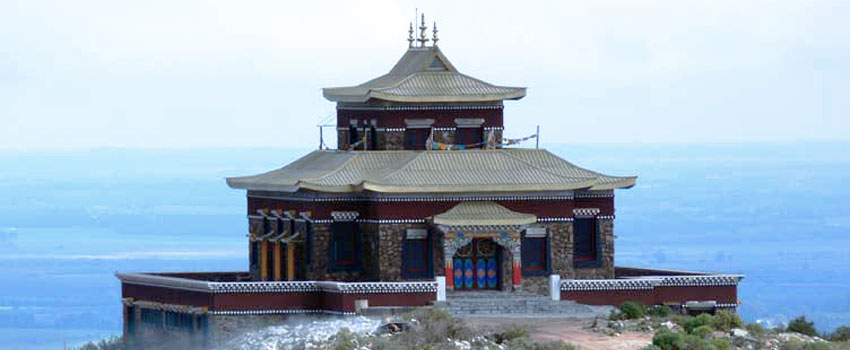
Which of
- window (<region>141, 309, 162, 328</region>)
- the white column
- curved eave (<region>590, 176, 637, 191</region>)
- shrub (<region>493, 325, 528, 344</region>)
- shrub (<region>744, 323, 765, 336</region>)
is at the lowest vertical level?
window (<region>141, 309, 162, 328</region>)

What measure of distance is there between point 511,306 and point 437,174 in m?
4.95

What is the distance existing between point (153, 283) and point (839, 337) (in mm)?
19979

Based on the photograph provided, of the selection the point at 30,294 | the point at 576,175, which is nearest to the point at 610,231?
the point at 576,175

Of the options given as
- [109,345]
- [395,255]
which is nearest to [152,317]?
[109,345]

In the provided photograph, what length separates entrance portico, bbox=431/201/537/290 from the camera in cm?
8606

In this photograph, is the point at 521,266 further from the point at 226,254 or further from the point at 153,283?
the point at 226,254

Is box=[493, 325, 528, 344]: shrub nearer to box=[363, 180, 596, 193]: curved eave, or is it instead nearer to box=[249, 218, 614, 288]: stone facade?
box=[249, 218, 614, 288]: stone facade

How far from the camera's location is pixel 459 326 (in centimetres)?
7956

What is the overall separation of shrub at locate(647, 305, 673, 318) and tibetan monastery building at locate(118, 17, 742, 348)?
44.4 inches

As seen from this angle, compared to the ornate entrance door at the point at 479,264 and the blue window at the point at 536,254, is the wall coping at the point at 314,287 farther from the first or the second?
the blue window at the point at 536,254

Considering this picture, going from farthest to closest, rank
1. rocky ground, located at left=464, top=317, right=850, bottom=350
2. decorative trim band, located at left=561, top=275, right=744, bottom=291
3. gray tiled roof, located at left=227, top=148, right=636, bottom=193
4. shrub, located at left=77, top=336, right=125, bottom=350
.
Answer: shrub, located at left=77, top=336, right=125, bottom=350 < gray tiled roof, located at left=227, top=148, right=636, bottom=193 < decorative trim band, located at left=561, top=275, right=744, bottom=291 < rocky ground, located at left=464, top=317, right=850, bottom=350

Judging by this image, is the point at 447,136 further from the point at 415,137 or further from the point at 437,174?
the point at 437,174

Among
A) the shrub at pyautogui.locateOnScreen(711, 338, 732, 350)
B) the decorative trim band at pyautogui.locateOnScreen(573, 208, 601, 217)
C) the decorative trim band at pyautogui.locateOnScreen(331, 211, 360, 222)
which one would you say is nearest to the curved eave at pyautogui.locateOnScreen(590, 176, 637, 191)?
the decorative trim band at pyautogui.locateOnScreen(573, 208, 601, 217)

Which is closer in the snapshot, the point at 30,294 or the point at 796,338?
the point at 796,338
